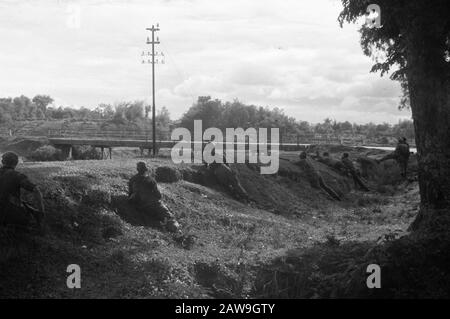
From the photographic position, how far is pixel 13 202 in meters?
9.55

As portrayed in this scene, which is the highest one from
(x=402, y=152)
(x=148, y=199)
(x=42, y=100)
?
(x=42, y=100)

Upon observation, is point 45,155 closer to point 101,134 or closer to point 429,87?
point 101,134

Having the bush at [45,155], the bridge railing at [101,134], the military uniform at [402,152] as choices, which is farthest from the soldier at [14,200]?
the bridge railing at [101,134]

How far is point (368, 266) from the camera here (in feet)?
28.2

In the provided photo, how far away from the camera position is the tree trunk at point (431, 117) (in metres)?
11.5

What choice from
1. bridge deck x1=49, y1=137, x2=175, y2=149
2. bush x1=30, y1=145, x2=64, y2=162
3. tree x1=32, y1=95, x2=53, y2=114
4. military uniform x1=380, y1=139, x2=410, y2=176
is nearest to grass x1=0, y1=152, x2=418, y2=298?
military uniform x1=380, y1=139, x2=410, y2=176

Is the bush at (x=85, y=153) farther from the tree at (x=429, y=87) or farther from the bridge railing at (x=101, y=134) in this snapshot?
the tree at (x=429, y=87)

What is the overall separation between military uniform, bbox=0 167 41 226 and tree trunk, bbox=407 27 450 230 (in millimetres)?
7775

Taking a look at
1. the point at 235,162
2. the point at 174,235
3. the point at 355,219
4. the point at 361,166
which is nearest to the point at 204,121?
the point at 361,166

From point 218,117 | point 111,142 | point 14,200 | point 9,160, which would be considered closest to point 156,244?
point 14,200

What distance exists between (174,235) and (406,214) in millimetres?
9316

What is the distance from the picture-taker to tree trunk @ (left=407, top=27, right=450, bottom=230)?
37.7ft

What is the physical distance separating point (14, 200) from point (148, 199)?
167 inches

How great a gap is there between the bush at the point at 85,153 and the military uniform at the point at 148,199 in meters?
35.7
